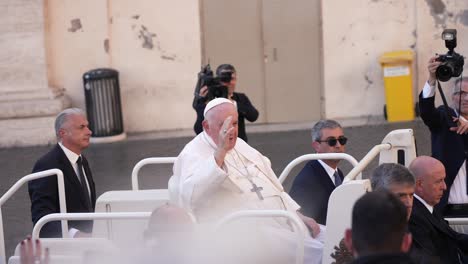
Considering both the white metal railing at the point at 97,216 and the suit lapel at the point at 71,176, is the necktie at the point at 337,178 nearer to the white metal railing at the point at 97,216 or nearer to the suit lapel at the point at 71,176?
the white metal railing at the point at 97,216

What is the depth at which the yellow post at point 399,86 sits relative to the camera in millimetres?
15250

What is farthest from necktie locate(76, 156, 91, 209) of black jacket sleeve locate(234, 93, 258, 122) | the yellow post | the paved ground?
the yellow post

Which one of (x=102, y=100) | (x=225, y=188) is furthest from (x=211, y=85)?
(x=102, y=100)

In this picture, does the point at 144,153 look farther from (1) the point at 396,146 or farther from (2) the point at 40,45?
(1) the point at 396,146

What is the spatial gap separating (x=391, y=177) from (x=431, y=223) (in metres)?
0.64

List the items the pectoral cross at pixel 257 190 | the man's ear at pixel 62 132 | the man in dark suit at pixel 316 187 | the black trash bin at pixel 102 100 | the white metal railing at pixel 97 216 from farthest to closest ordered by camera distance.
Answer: the black trash bin at pixel 102 100 → the man's ear at pixel 62 132 → the man in dark suit at pixel 316 187 → the pectoral cross at pixel 257 190 → the white metal railing at pixel 97 216

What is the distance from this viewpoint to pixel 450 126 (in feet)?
27.3

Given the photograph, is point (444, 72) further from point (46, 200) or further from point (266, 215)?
point (46, 200)

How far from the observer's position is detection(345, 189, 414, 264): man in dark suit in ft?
13.0

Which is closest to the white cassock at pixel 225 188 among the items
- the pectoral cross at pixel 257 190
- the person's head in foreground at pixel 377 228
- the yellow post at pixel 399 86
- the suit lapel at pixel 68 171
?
the pectoral cross at pixel 257 190

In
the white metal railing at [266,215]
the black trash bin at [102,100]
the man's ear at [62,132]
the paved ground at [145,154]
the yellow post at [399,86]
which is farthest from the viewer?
the yellow post at [399,86]

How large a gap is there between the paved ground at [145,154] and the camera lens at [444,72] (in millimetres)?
3536

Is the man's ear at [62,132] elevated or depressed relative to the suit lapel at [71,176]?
elevated

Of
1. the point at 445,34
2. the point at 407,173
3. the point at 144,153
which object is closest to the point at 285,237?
the point at 407,173
